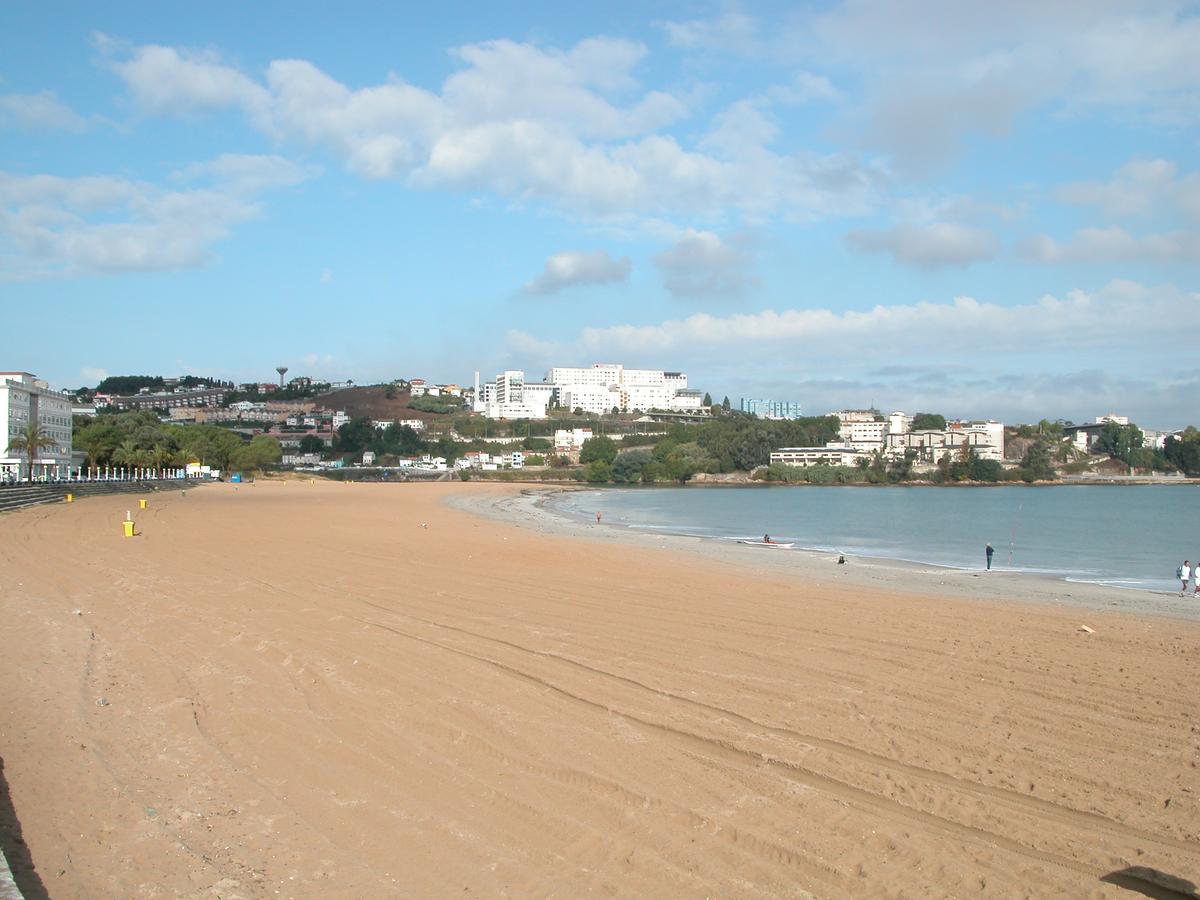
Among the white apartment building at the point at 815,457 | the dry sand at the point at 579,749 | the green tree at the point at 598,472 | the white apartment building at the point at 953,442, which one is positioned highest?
the white apartment building at the point at 953,442

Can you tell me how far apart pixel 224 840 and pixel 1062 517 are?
189ft

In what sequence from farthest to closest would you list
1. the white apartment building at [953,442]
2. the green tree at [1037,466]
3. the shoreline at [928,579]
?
the white apartment building at [953,442]
the green tree at [1037,466]
the shoreline at [928,579]

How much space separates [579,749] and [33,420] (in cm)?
7093

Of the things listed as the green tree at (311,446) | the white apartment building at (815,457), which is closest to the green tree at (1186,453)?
the white apartment building at (815,457)

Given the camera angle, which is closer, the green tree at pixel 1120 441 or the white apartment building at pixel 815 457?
the white apartment building at pixel 815 457

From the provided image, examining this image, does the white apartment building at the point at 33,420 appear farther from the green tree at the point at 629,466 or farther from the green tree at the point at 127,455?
the green tree at the point at 629,466

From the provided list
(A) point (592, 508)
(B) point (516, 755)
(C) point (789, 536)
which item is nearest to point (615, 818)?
(B) point (516, 755)

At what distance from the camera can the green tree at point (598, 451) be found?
12376 centimetres

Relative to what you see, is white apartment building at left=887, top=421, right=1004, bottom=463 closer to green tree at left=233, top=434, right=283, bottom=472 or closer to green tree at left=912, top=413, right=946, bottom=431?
green tree at left=912, top=413, right=946, bottom=431

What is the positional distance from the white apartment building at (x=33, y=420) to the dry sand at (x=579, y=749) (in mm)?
55090

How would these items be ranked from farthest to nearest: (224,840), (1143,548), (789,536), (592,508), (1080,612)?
1. (592,508)
2. (789,536)
3. (1143,548)
4. (1080,612)
5. (224,840)

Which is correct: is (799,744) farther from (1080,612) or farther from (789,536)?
(789,536)

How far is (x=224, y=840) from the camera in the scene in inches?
191

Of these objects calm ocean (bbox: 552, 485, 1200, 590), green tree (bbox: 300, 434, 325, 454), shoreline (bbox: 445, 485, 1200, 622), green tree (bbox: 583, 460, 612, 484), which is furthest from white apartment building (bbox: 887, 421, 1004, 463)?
shoreline (bbox: 445, 485, 1200, 622)
